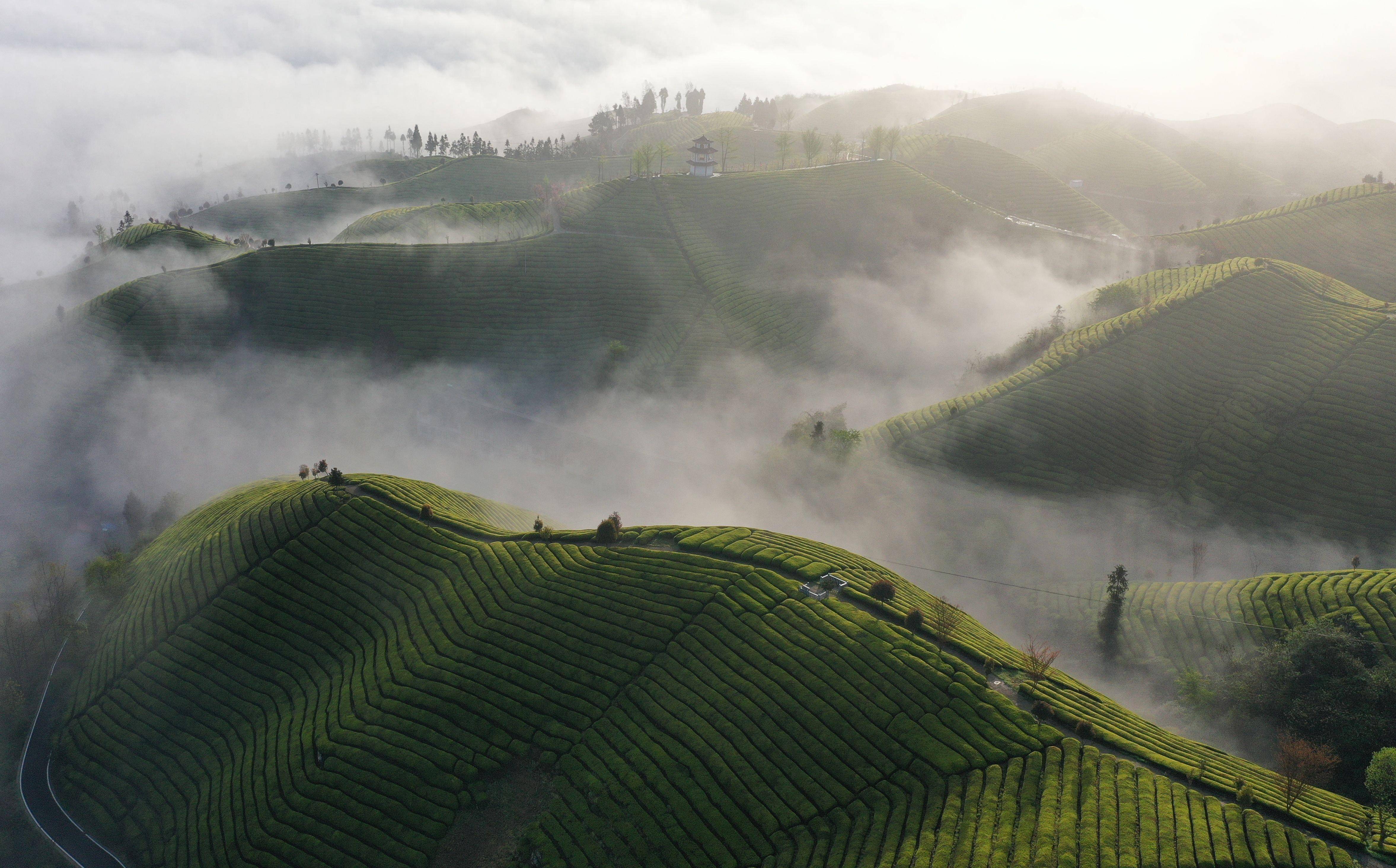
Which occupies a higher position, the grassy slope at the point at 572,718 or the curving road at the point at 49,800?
the grassy slope at the point at 572,718

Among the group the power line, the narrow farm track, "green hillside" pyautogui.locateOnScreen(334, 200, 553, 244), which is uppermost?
"green hillside" pyautogui.locateOnScreen(334, 200, 553, 244)

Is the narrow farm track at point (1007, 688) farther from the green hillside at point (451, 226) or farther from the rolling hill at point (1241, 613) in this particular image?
the green hillside at point (451, 226)

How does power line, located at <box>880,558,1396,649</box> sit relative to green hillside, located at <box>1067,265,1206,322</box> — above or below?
below

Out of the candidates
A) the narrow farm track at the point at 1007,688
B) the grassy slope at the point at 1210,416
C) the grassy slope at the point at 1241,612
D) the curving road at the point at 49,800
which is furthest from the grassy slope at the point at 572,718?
the grassy slope at the point at 1210,416

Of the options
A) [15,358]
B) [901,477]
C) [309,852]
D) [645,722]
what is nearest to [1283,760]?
[645,722]

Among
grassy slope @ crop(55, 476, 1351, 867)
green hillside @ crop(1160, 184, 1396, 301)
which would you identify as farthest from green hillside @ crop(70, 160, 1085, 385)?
grassy slope @ crop(55, 476, 1351, 867)

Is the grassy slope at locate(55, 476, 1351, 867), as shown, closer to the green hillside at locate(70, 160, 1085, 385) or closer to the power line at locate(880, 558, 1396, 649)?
the power line at locate(880, 558, 1396, 649)

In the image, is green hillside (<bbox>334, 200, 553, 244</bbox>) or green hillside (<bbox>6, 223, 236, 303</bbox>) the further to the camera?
green hillside (<bbox>334, 200, 553, 244</bbox>)

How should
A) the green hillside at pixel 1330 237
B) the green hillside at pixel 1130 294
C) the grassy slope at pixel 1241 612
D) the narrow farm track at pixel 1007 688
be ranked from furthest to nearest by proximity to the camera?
1. the green hillside at pixel 1330 237
2. the green hillside at pixel 1130 294
3. the grassy slope at pixel 1241 612
4. the narrow farm track at pixel 1007 688
